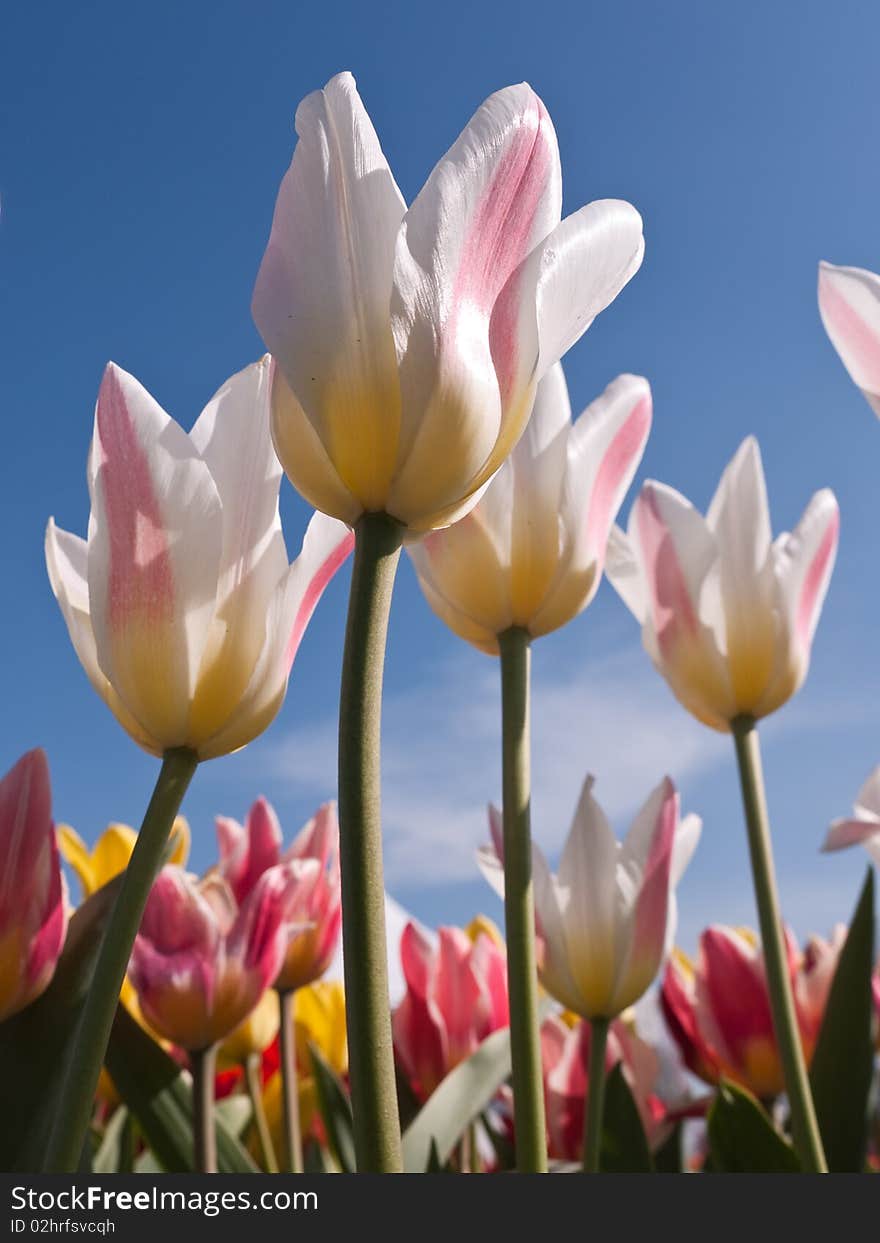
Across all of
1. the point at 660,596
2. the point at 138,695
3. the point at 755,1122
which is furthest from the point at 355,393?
the point at 755,1122

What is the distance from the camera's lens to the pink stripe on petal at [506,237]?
15.9 inches

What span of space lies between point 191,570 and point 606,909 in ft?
1.53

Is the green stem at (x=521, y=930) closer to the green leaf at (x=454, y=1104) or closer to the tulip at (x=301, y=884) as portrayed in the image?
the green leaf at (x=454, y=1104)

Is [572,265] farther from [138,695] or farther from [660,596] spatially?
[660,596]

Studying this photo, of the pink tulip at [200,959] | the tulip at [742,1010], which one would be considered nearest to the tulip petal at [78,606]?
the pink tulip at [200,959]

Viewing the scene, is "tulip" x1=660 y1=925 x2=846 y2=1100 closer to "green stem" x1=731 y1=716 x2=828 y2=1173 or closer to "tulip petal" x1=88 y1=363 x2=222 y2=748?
"green stem" x1=731 y1=716 x2=828 y2=1173

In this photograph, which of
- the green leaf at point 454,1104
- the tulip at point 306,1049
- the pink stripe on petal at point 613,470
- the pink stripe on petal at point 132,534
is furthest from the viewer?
the tulip at point 306,1049

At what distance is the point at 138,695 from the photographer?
46cm

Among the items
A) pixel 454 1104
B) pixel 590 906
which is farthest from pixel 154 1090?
pixel 590 906

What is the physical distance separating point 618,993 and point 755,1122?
0.18 metres

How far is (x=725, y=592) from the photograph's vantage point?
869 millimetres

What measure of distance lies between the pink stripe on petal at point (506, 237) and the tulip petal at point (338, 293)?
3 centimetres

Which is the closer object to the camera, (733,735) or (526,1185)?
(526,1185)

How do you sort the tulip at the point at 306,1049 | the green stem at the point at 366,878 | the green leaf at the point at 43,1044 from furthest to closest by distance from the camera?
the tulip at the point at 306,1049 < the green leaf at the point at 43,1044 < the green stem at the point at 366,878
